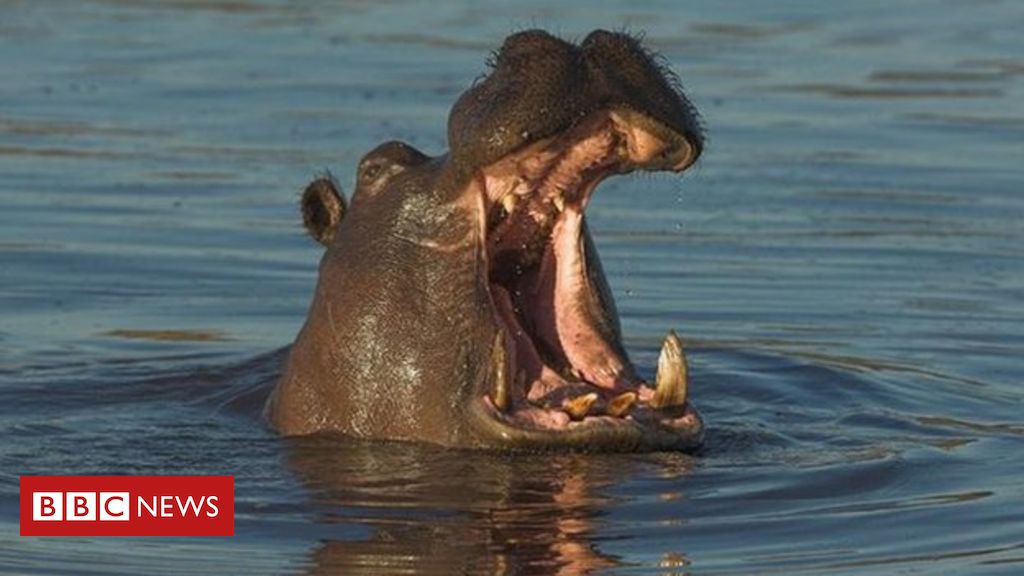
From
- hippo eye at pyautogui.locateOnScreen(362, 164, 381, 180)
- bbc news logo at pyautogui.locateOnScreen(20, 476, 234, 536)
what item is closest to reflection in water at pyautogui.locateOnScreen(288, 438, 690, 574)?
bbc news logo at pyautogui.locateOnScreen(20, 476, 234, 536)

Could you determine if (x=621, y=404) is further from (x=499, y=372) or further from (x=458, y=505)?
(x=458, y=505)

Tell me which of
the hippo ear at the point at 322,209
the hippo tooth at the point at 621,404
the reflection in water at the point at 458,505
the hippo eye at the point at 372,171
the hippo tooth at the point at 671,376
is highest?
the hippo eye at the point at 372,171

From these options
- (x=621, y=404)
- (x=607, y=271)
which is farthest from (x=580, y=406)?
(x=607, y=271)

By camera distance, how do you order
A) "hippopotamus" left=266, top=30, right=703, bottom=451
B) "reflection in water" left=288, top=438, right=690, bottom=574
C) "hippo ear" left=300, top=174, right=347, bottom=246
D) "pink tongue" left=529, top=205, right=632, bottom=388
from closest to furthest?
"reflection in water" left=288, top=438, right=690, bottom=574
"hippopotamus" left=266, top=30, right=703, bottom=451
"pink tongue" left=529, top=205, right=632, bottom=388
"hippo ear" left=300, top=174, right=347, bottom=246

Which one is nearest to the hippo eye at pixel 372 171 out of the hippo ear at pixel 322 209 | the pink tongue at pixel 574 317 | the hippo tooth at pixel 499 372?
the hippo ear at pixel 322 209

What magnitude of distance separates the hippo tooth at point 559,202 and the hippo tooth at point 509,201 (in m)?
0.11

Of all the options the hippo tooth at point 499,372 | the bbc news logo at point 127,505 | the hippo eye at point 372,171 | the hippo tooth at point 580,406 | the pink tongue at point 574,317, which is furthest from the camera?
the hippo eye at point 372,171

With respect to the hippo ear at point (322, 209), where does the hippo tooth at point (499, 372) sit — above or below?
below

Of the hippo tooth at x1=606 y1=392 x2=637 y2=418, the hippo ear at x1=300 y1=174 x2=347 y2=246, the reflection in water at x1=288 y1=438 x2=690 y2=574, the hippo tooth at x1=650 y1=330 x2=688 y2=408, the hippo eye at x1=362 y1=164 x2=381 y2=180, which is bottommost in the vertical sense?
the reflection in water at x1=288 y1=438 x2=690 y2=574

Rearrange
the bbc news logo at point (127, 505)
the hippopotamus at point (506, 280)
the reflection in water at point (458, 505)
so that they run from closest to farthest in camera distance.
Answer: the reflection in water at point (458, 505), the bbc news logo at point (127, 505), the hippopotamus at point (506, 280)

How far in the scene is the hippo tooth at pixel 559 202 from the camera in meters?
8.99

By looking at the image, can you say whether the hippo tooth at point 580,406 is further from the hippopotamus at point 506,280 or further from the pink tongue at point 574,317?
the pink tongue at point 574,317

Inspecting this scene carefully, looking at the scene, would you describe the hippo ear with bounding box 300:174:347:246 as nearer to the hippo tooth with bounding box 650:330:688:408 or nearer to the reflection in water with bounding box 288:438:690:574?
Answer: the reflection in water with bounding box 288:438:690:574

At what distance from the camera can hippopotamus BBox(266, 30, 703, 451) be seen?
8531 mm
